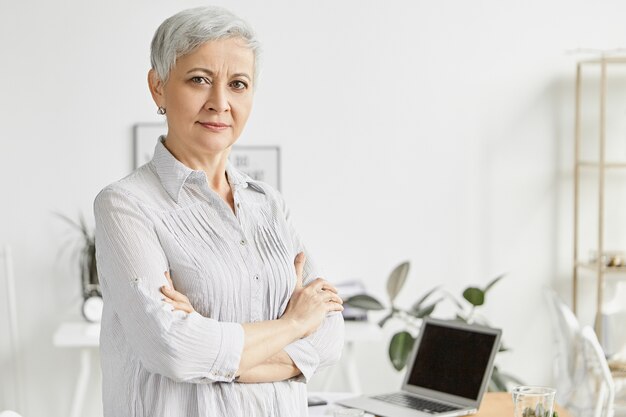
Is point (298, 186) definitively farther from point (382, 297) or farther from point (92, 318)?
point (92, 318)

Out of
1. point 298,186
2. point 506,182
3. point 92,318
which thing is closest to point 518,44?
point 506,182

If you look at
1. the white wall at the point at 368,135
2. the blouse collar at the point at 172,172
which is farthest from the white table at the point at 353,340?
the blouse collar at the point at 172,172

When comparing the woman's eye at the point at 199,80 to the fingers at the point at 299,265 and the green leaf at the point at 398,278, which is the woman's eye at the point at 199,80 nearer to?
the fingers at the point at 299,265

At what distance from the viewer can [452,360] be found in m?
2.61

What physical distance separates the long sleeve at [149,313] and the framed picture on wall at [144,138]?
245 centimetres

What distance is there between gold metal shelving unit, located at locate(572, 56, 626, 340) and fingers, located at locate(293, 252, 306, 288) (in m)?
2.37

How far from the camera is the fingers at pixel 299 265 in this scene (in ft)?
6.31

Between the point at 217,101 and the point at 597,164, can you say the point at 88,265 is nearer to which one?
the point at 597,164

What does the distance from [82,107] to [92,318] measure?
920mm

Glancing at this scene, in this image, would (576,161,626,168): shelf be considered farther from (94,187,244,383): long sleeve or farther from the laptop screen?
(94,187,244,383): long sleeve

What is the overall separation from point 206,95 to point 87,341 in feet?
7.14

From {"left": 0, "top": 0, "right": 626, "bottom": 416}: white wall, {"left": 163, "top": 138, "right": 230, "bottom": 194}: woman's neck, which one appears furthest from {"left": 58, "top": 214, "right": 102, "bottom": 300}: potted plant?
{"left": 163, "top": 138, "right": 230, "bottom": 194}: woman's neck

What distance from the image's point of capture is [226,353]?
162 cm

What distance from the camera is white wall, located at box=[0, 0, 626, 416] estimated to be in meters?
4.09
